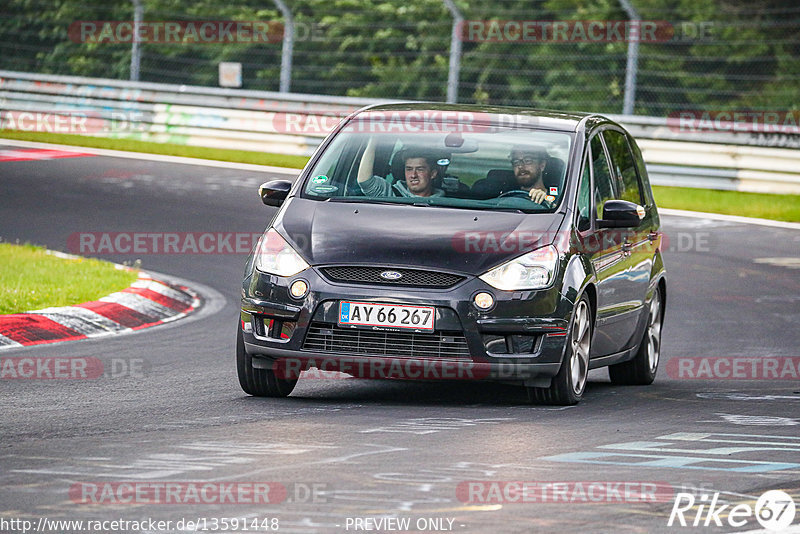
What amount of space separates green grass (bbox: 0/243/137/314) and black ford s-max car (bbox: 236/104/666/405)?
9.26 ft

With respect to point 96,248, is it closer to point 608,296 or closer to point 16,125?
point 608,296

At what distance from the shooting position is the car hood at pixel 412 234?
837 centimetres

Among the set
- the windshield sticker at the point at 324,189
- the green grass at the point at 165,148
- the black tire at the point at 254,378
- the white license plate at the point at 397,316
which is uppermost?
the windshield sticker at the point at 324,189

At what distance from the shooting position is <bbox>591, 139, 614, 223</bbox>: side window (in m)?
9.52

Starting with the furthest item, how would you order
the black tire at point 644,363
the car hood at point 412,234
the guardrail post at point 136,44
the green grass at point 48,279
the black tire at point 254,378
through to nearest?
the guardrail post at point 136,44 < the green grass at point 48,279 < the black tire at point 644,363 < the black tire at point 254,378 < the car hood at point 412,234

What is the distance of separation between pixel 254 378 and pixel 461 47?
15.0 meters

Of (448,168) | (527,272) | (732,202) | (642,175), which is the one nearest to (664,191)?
(732,202)

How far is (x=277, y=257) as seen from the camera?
8578mm

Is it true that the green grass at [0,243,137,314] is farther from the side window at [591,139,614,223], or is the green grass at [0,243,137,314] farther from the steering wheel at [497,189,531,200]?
the side window at [591,139,614,223]

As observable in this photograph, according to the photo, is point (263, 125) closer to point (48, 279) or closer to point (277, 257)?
point (48, 279)

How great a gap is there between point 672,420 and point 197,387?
257 cm

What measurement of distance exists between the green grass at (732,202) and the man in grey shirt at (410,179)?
11419mm

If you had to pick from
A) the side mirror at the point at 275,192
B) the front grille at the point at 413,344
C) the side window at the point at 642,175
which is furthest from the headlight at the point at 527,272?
the side window at the point at 642,175

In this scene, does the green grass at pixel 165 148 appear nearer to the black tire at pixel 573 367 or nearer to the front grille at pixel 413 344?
the black tire at pixel 573 367
